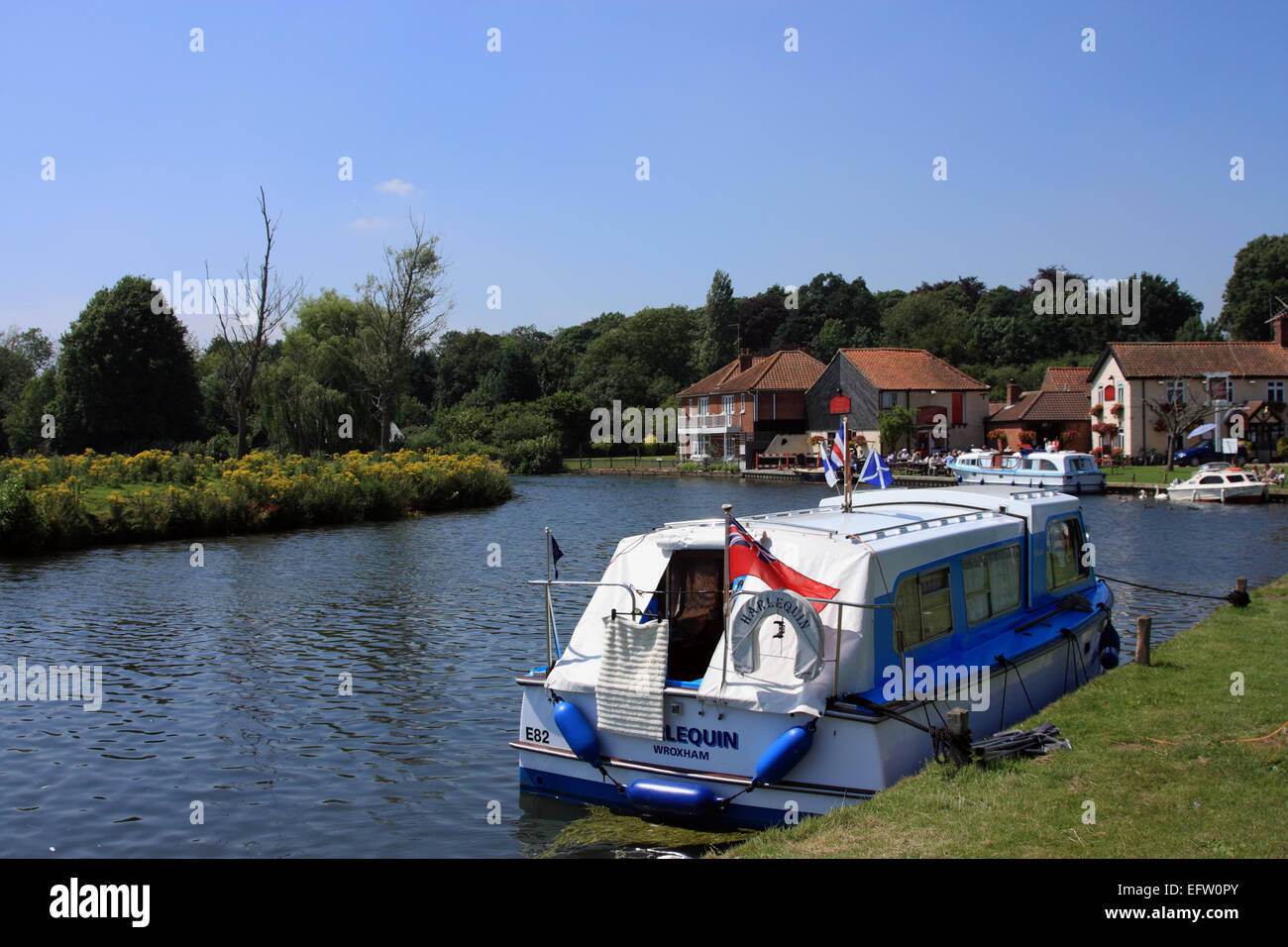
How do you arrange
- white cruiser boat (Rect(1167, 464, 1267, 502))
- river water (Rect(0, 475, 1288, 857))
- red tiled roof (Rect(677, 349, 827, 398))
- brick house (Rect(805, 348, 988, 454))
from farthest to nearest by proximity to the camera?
red tiled roof (Rect(677, 349, 827, 398)) < brick house (Rect(805, 348, 988, 454)) < white cruiser boat (Rect(1167, 464, 1267, 502)) < river water (Rect(0, 475, 1288, 857))

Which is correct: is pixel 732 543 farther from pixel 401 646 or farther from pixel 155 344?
pixel 155 344

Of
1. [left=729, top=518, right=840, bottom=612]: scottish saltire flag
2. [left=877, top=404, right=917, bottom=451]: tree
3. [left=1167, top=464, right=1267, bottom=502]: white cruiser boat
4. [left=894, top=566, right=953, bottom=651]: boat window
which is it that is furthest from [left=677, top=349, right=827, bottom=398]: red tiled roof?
[left=729, top=518, right=840, bottom=612]: scottish saltire flag

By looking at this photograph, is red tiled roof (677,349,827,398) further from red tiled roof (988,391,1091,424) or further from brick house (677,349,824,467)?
red tiled roof (988,391,1091,424)

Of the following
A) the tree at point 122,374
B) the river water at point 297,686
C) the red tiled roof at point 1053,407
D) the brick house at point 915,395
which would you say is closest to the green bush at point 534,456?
the brick house at point 915,395

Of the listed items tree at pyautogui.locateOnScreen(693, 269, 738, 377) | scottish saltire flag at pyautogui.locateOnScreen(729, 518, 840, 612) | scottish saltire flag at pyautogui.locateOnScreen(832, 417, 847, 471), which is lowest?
scottish saltire flag at pyautogui.locateOnScreen(729, 518, 840, 612)

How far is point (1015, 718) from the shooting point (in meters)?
11.5

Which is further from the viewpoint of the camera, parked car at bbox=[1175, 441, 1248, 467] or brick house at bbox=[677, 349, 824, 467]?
brick house at bbox=[677, 349, 824, 467]

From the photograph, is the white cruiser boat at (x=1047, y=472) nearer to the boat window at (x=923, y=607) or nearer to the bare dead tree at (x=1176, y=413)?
the bare dead tree at (x=1176, y=413)

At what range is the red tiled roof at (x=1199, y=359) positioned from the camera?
63969 mm

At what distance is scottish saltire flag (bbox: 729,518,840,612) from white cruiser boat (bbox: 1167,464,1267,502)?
1637 inches

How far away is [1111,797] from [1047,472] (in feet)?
153

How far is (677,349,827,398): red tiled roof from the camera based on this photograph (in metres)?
81.5

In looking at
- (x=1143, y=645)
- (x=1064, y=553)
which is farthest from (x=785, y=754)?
(x=1064, y=553)
